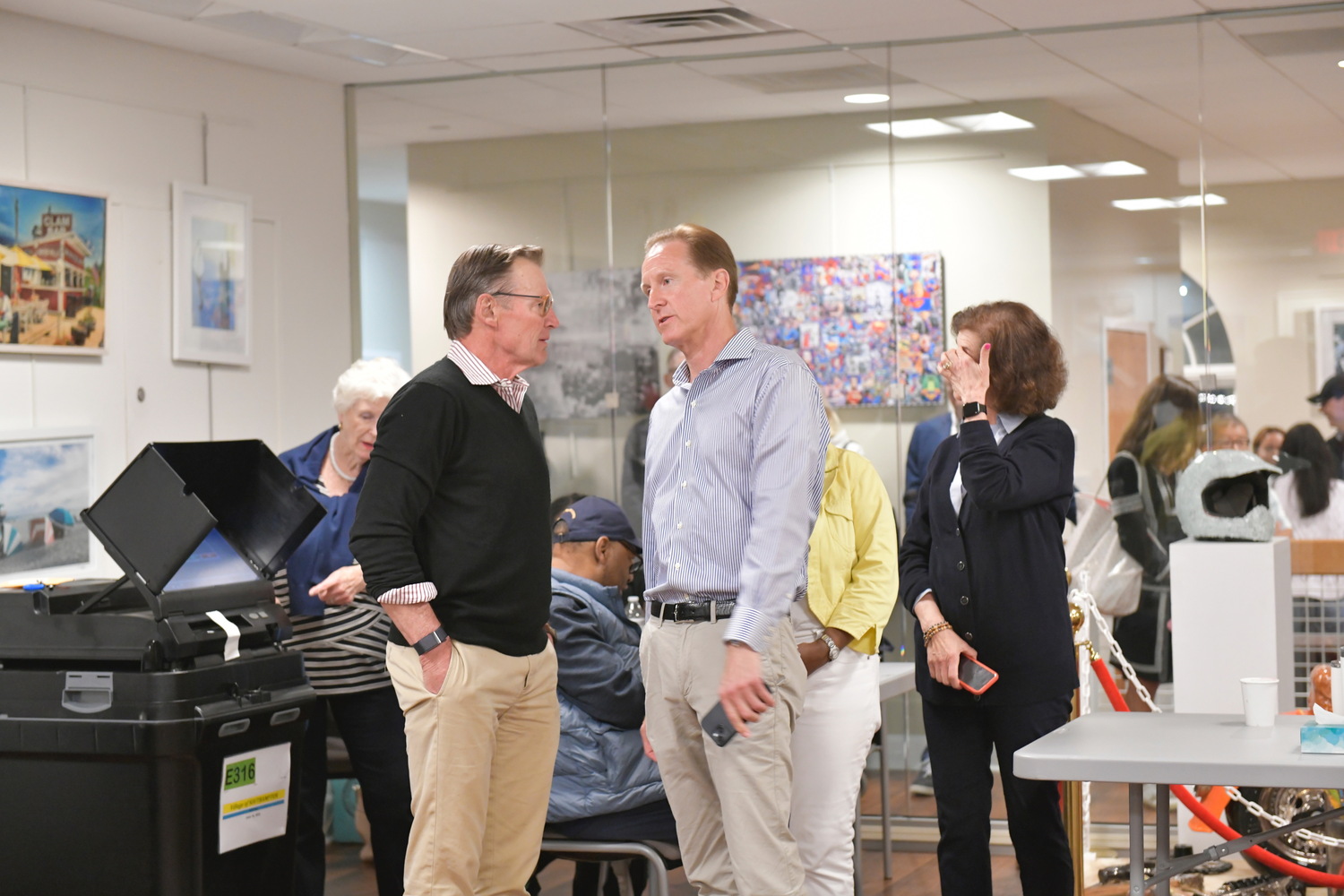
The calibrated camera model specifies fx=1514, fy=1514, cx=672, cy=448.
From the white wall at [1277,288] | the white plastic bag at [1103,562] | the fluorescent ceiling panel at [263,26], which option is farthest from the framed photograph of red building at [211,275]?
the white wall at [1277,288]

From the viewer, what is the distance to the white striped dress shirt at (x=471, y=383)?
2.59m

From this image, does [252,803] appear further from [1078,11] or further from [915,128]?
[1078,11]

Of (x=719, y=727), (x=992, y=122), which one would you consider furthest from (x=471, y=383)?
(x=992, y=122)

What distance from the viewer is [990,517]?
301 cm

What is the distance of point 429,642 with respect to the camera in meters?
2.61

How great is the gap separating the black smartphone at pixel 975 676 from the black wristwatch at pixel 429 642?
40.0 inches

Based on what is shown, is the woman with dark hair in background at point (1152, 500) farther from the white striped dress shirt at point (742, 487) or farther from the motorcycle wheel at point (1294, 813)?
the white striped dress shirt at point (742, 487)

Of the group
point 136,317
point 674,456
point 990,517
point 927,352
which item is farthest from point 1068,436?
point 136,317

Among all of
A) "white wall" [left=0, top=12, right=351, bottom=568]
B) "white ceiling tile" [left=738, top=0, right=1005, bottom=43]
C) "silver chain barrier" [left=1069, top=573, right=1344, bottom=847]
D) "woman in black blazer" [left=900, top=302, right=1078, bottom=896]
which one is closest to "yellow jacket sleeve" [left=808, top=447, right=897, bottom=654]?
"woman in black blazer" [left=900, top=302, right=1078, bottom=896]

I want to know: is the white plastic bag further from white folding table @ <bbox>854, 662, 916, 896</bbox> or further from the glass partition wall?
white folding table @ <bbox>854, 662, 916, 896</bbox>

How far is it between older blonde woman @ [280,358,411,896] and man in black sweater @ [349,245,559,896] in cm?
96

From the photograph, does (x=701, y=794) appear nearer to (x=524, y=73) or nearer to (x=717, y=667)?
(x=717, y=667)

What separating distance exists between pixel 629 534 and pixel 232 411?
238 centimetres

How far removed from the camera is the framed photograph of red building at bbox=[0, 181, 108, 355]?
4.46 metres
